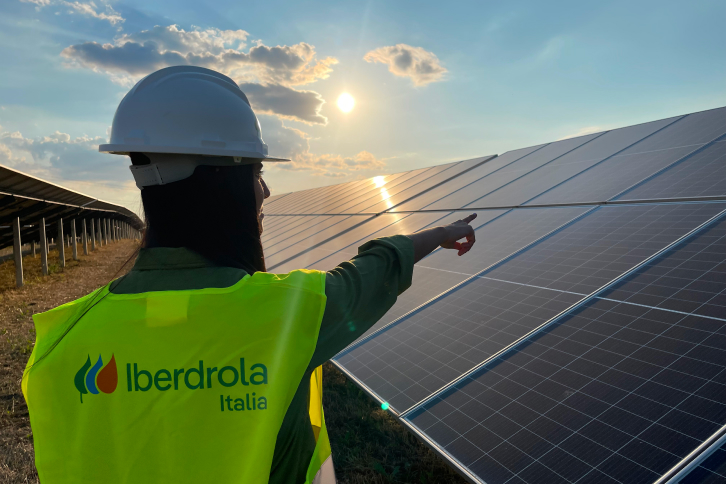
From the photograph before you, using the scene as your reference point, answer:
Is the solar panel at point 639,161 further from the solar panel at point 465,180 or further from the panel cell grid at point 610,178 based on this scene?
the solar panel at point 465,180

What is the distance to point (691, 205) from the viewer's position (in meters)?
4.99

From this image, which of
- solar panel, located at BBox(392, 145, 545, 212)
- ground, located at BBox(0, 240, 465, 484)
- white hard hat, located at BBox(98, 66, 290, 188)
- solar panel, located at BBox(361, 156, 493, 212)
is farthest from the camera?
solar panel, located at BBox(361, 156, 493, 212)

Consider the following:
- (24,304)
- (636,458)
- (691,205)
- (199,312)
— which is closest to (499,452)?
(636,458)

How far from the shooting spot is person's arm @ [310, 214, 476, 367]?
1534 mm

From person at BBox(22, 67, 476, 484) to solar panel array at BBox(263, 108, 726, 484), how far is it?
1.78 m

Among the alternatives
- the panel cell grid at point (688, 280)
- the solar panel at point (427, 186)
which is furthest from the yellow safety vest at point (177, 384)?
the solar panel at point (427, 186)

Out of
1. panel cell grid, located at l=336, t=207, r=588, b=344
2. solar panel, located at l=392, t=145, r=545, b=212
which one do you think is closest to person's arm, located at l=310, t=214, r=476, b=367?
panel cell grid, located at l=336, t=207, r=588, b=344

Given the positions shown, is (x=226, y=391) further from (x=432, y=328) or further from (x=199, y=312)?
(x=432, y=328)

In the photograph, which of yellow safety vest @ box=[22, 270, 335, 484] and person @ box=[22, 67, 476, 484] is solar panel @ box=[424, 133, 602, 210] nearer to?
person @ box=[22, 67, 476, 484]

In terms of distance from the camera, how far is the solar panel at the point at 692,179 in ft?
17.2

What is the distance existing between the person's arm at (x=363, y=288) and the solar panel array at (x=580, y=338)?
1650 millimetres

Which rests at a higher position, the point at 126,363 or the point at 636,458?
the point at 126,363

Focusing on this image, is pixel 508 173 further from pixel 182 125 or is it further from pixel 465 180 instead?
pixel 182 125

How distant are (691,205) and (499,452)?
3.92 metres
